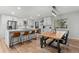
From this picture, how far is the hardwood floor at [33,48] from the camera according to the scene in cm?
190

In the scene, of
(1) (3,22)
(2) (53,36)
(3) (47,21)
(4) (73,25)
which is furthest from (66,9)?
(1) (3,22)

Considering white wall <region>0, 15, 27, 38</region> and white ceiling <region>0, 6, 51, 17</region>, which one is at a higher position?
white ceiling <region>0, 6, 51, 17</region>

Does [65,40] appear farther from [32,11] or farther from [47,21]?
[32,11]

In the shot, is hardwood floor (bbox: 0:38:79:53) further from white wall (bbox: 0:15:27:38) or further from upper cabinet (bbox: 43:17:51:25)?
upper cabinet (bbox: 43:17:51:25)

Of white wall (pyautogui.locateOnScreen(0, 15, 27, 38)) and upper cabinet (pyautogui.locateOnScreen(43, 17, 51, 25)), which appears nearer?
white wall (pyautogui.locateOnScreen(0, 15, 27, 38))

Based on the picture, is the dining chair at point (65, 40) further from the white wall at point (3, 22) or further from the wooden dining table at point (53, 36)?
the white wall at point (3, 22)

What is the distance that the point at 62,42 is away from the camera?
1971 mm

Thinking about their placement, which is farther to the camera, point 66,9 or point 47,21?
point 47,21

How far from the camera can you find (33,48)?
198 centimetres

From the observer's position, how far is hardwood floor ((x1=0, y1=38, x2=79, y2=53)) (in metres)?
1.90

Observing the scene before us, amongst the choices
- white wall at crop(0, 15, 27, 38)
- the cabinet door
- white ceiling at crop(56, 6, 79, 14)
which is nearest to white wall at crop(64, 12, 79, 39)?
white ceiling at crop(56, 6, 79, 14)
